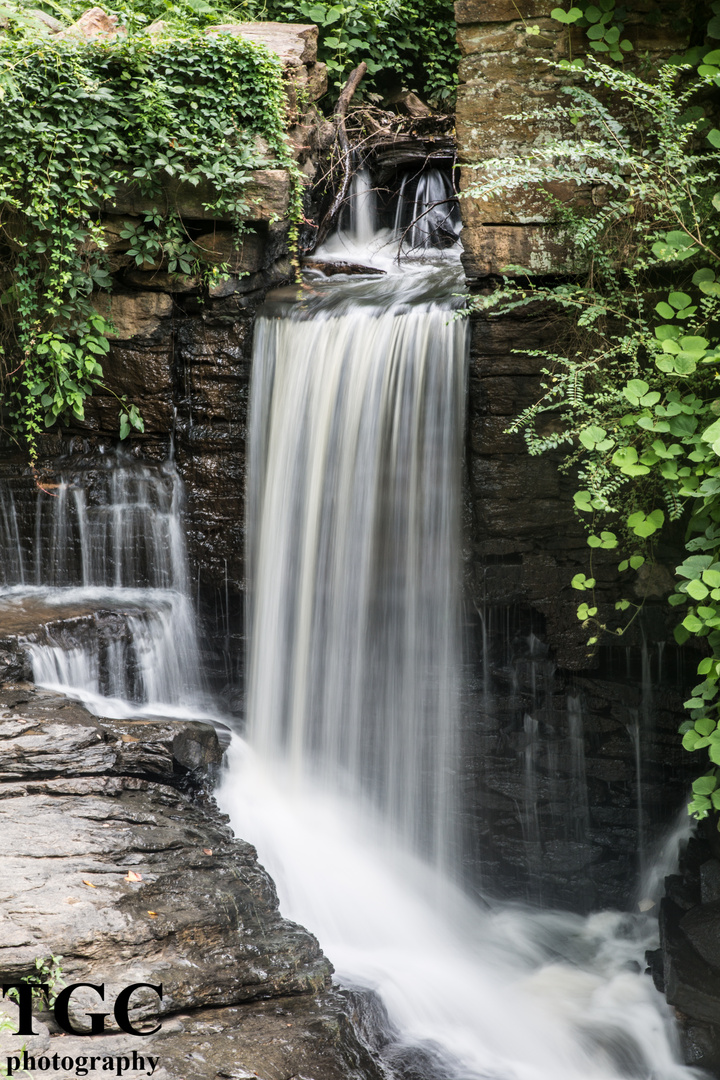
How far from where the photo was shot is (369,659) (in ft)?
16.6

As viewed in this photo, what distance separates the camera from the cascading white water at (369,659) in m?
4.41

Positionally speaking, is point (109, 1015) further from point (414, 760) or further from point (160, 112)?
point (160, 112)

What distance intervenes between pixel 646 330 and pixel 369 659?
2.45 metres

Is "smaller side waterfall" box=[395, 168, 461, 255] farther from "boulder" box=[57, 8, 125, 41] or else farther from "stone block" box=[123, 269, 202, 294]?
"boulder" box=[57, 8, 125, 41]

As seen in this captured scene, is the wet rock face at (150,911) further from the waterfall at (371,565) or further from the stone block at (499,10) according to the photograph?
the stone block at (499,10)

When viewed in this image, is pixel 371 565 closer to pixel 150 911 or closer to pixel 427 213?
pixel 150 911

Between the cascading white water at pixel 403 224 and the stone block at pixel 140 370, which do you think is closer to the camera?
the stone block at pixel 140 370

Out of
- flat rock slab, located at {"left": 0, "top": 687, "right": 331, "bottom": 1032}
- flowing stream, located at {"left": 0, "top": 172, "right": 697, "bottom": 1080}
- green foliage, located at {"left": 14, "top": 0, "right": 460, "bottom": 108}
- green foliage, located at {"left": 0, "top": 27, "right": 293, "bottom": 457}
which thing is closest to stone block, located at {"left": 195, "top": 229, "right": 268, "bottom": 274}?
green foliage, located at {"left": 0, "top": 27, "right": 293, "bottom": 457}

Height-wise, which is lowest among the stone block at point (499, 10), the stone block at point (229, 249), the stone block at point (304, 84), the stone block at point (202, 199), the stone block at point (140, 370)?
the stone block at point (140, 370)

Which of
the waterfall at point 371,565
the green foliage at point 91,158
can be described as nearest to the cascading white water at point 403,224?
the green foliage at point 91,158

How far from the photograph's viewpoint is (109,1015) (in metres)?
2.71

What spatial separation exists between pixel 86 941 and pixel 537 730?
284 centimetres

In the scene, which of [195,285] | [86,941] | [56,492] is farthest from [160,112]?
[86,941]

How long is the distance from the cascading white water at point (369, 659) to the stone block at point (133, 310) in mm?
801
